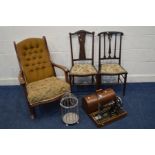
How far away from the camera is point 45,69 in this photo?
3.27 metres

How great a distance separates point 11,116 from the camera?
10.3 feet

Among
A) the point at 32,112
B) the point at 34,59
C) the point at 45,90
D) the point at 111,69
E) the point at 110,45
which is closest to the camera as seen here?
the point at 45,90

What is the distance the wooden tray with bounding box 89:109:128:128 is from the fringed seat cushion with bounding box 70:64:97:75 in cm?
64

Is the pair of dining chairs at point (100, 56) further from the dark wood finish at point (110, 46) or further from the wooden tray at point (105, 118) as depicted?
the wooden tray at point (105, 118)

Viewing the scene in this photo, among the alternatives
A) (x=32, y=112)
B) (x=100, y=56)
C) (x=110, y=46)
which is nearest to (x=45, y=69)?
(x=32, y=112)

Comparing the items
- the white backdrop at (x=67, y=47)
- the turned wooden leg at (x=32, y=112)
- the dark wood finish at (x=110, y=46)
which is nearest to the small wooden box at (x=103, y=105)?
the dark wood finish at (x=110, y=46)

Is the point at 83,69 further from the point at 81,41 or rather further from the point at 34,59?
the point at 34,59

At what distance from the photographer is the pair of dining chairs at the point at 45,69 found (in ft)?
9.46

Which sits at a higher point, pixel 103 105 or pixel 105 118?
pixel 103 105

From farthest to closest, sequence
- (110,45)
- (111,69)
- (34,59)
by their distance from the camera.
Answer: (110,45) → (111,69) → (34,59)

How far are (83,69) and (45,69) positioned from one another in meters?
0.60

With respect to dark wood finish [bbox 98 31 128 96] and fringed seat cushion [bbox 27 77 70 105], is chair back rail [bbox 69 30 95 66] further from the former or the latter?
fringed seat cushion [bbox 27 77 70 105]

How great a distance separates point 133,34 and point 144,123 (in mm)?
1433

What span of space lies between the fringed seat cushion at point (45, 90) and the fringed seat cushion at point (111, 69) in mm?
703
